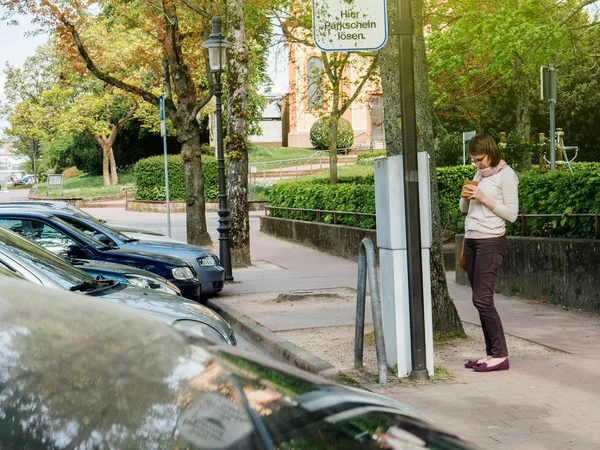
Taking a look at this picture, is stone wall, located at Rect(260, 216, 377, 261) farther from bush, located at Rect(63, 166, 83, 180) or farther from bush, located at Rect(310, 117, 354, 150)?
bush, located at Rect(63, 166, 83, 180)

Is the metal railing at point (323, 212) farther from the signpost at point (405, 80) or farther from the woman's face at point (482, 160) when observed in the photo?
the signpost at point (405, 80)

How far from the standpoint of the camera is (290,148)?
61344 mm

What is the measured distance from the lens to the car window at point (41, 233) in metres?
10.6

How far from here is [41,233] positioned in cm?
1066

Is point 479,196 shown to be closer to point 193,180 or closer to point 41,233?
point 41,233

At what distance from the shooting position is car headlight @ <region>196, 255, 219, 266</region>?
42.5 ft

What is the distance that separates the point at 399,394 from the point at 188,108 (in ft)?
51.6

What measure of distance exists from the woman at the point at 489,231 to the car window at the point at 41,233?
5.11 meters

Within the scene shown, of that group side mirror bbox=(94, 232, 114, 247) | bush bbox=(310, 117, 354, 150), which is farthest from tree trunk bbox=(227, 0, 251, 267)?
bush bbox=(310, 117, 354, 150)

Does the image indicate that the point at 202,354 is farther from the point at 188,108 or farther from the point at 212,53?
the point at 188,108

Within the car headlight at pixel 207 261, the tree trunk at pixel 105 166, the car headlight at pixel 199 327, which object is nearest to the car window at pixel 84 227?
the car headlight at pixel 207 261

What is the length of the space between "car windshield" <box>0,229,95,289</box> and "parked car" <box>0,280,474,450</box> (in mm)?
4245

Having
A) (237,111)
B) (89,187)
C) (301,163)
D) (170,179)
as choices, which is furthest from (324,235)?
(89,187)

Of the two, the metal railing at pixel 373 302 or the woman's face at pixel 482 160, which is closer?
the metal railing at pixel 373 302
